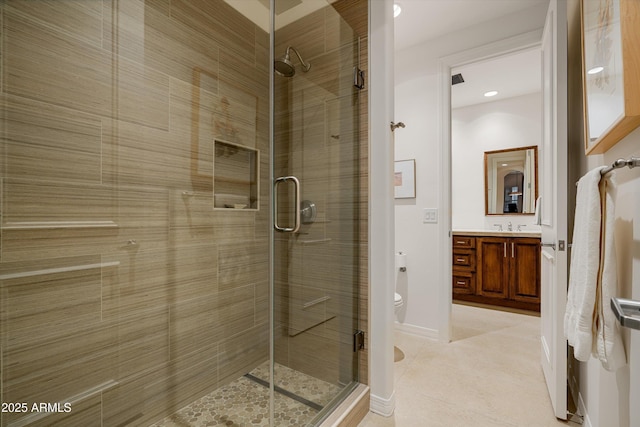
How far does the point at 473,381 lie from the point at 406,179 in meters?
1.61

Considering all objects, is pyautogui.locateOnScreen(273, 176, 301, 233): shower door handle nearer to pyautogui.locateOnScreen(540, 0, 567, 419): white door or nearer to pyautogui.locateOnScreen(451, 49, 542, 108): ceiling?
pyautogui.locateOnScreen(540, 0, 567, 419): white door

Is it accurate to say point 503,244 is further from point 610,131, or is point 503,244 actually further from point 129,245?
point 129,245

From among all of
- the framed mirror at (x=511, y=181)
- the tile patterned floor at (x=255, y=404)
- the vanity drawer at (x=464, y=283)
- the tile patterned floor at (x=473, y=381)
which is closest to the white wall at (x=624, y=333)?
the tile patterned floor at (x=473, y=381)

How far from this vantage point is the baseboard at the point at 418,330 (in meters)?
Result: 2.57

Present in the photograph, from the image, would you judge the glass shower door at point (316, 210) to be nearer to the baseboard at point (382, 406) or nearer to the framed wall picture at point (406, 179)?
the baseboard at point (382, 406)

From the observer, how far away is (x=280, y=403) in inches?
49.9

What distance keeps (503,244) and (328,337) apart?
287cm

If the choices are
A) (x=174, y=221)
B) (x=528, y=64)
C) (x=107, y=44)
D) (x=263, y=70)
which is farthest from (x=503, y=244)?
(x=107, y=44)

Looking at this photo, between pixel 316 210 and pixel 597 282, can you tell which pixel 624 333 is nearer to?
pixel 597 282

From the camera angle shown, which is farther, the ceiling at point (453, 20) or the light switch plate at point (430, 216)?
the light switch plate at point (430, 216)

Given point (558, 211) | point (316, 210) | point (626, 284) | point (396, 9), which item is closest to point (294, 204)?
point (316, 210)

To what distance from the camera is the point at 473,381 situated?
6.24 ft

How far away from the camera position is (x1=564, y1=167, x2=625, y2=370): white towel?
0.84m

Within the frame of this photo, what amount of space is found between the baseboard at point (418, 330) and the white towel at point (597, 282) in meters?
1.74
